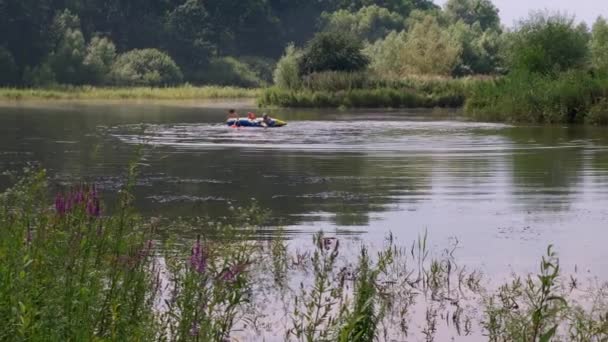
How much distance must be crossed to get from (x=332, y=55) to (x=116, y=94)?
63.2 feet

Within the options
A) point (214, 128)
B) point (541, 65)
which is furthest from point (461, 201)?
point (541, 65)

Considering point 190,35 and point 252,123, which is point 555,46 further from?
point 190,35

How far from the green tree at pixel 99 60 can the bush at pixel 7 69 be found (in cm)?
537

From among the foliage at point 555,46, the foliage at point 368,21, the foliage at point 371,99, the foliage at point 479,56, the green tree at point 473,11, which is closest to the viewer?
the foliage at point 555,46

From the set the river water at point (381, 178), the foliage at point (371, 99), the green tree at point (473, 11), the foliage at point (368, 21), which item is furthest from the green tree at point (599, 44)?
the green tree at point (473, 11)

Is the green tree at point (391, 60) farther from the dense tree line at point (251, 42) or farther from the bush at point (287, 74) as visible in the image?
the bush at point (287, 74)

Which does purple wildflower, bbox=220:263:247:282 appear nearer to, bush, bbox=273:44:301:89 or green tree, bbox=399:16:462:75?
bush, bbox=273:44:301:89

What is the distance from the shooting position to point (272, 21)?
107 m

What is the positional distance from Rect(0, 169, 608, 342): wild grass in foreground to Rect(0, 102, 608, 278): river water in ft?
2.24

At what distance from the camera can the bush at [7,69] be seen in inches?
3177

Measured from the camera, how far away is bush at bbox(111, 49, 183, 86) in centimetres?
8544

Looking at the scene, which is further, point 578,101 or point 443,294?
point 578,101

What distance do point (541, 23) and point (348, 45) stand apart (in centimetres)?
1142

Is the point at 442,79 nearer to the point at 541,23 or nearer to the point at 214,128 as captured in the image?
the point at 541,23
